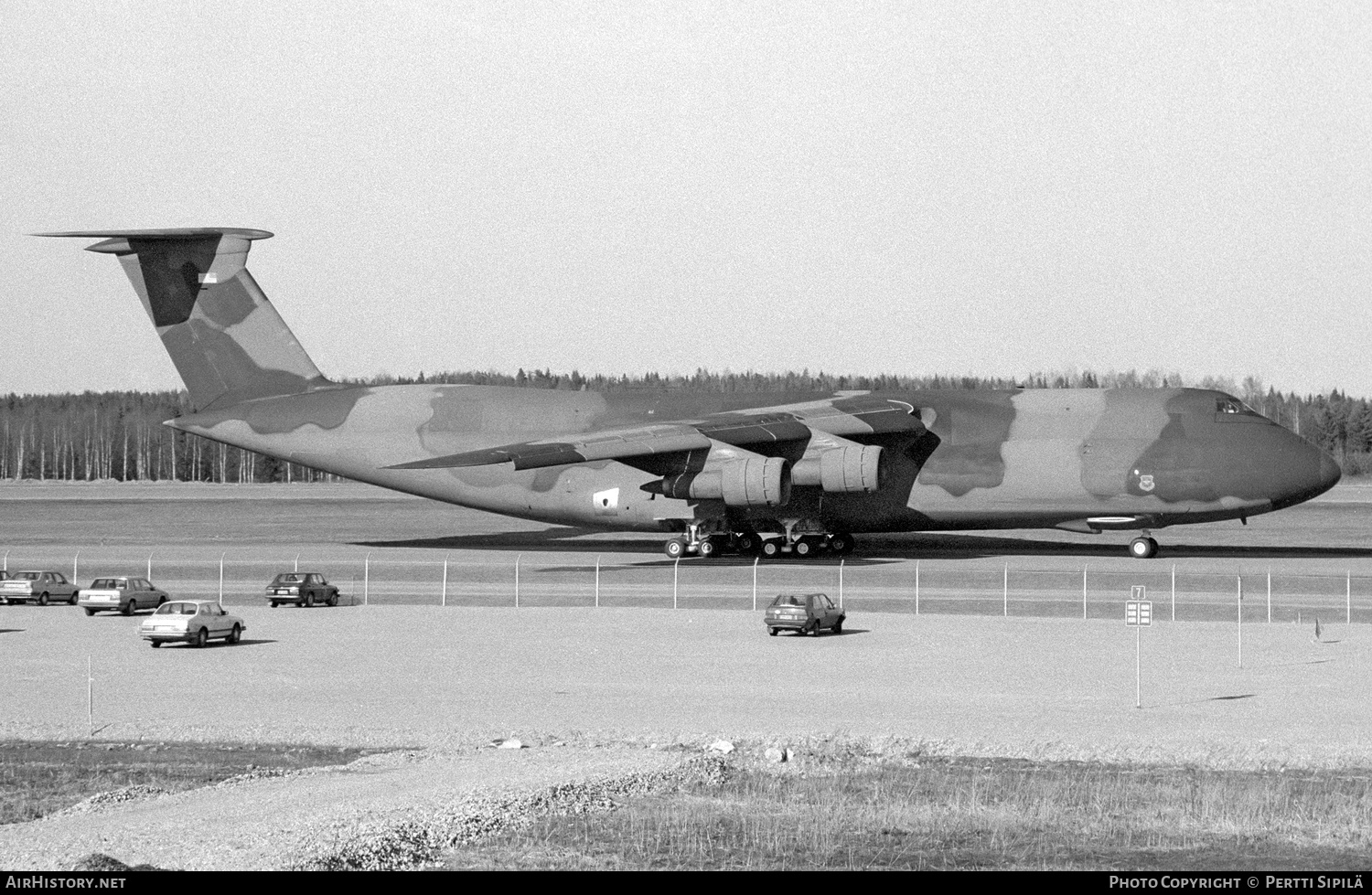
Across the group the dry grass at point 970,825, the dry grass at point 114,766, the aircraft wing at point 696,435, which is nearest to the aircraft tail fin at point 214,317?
the aircraft wing at point 696,435

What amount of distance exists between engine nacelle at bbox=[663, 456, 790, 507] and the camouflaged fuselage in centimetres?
93

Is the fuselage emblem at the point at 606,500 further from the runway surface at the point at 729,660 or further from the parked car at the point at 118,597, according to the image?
the parked car at the point at 118,597

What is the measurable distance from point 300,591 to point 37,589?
611 cm

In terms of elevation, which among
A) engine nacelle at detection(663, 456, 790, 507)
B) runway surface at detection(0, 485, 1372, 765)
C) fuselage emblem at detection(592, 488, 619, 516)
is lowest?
runway surface at detection(0, 485, 1372, 765)

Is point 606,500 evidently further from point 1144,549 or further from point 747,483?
point 1144,549

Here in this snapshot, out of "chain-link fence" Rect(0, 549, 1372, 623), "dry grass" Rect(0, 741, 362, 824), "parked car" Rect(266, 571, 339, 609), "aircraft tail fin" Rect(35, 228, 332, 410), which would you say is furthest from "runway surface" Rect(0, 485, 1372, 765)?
"aircraft tail fin" Rect(35, 228, 332, 410)

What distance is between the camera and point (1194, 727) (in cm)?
1794

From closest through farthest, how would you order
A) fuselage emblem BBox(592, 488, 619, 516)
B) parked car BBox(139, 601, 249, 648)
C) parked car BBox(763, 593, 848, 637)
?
parked car BBox(139, 601, 249, 648) → parked car BBox(763, 593, 848, 637) → fuselage emblem BBox(592, 488, 619, 516)

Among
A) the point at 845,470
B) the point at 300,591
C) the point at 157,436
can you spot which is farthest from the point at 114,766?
the point at 157,436

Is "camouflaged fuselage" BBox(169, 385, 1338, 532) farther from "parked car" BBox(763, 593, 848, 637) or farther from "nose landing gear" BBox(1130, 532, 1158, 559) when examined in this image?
"parked car" BBox(763, 593, 848, 637)

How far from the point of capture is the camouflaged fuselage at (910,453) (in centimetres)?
3747

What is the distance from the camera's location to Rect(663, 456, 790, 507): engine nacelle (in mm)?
37344

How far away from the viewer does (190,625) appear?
25734mm

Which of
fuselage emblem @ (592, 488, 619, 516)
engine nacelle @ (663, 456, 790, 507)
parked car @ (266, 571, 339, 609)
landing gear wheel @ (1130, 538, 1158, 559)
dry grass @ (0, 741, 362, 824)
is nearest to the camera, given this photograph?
dry grass @ (0, 741, 362, 824)
